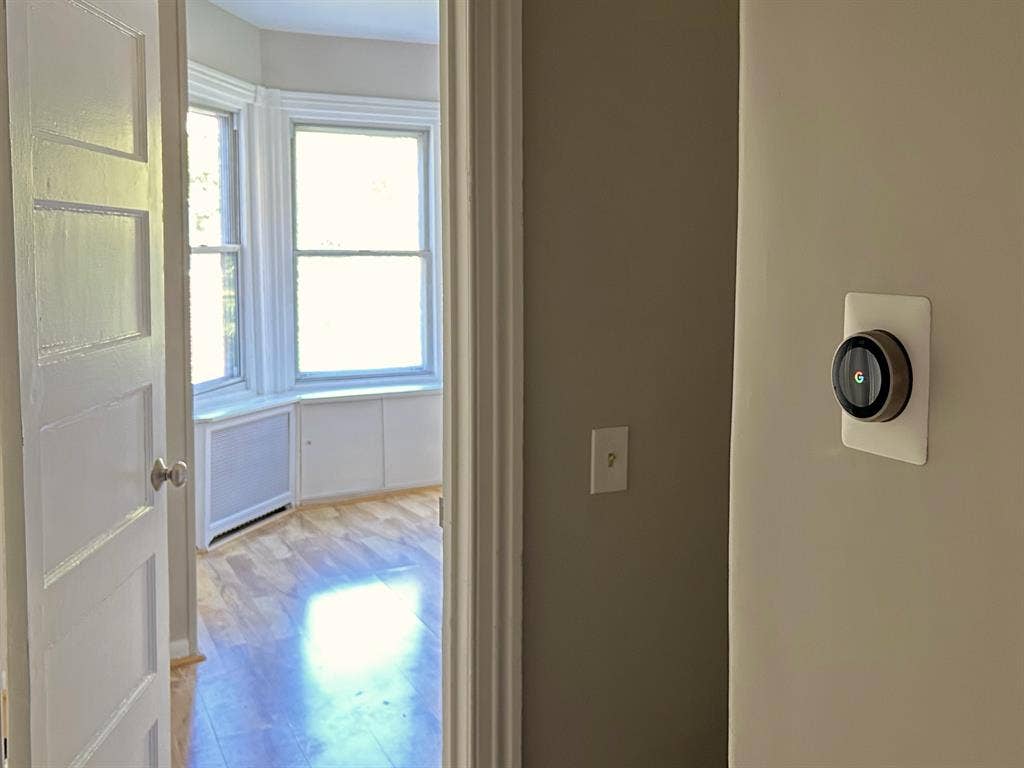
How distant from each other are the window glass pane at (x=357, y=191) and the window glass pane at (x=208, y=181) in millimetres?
496

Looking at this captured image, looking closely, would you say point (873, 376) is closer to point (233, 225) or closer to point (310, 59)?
point (233, 225)

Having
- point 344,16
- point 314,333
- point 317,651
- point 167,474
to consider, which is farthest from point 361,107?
point 167,474

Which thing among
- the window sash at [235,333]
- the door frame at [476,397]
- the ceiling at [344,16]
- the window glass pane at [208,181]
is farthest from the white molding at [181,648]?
the ceiling at [344,16]

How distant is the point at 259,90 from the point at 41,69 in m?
4.10

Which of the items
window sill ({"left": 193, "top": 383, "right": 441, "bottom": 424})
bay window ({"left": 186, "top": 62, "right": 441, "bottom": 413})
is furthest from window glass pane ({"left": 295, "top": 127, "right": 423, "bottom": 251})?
window sill ({"left": 193, "top": 383, "right": 441, "bottom": 424})

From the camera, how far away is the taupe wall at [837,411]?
517 millimetres

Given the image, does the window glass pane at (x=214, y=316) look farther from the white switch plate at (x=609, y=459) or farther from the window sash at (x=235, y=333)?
the white switch plate at (x=609, y=459)

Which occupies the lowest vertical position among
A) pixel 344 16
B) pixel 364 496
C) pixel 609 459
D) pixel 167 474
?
pixel 364 496

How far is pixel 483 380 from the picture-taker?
Result: 5.09ft

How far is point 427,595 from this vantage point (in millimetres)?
4375

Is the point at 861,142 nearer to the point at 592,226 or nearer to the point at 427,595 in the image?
the point at 592,226

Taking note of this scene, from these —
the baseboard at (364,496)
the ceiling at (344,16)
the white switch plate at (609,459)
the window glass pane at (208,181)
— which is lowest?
the baseboard at (364,496)

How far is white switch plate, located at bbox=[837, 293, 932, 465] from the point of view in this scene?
0.56 meters

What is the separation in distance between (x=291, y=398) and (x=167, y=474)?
3.46 m
